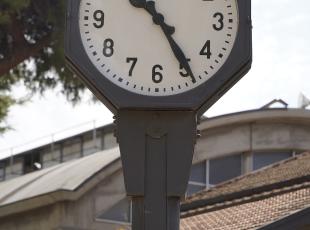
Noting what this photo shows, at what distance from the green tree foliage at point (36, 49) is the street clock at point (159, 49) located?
15.5m

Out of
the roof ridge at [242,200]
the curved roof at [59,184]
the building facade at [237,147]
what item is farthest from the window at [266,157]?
the roof ridge at [242,200]

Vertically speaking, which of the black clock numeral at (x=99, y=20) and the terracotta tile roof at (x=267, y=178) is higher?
the black clock numeral at (x=99, y=20)

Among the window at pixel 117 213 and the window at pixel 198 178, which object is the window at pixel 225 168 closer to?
the window at pixel 198 178

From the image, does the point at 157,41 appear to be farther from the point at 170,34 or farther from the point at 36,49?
the point at 36,49

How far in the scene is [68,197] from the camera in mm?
24812

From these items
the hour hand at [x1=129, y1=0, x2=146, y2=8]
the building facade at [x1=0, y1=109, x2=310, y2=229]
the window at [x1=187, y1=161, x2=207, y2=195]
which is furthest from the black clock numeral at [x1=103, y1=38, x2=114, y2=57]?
the building facade at [x1=0, y1=109, x2=310, y2=229]

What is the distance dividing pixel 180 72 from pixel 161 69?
8cm

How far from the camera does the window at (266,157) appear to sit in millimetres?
27547

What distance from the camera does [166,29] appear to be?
4430 mm

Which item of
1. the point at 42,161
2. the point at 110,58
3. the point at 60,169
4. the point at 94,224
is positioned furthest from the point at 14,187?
the point at 110,58

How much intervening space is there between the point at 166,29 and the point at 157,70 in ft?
0.60

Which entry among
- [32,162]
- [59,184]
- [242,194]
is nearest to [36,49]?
[59,184]

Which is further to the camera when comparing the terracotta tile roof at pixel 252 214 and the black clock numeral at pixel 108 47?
the terracotta tile roof at pixel 252 214

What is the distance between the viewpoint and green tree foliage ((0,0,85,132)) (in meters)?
20.3
